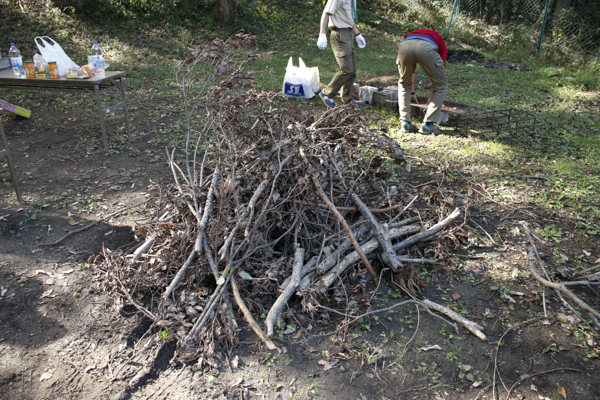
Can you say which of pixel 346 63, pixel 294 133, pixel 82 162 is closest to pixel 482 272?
pixel 294 133

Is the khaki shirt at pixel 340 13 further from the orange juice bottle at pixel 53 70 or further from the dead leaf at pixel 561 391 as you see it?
the dead leaf at pixel 561 391

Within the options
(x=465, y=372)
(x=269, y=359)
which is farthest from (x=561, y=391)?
(x=269, y=359)

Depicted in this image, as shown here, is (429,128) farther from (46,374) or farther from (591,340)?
(46,374)

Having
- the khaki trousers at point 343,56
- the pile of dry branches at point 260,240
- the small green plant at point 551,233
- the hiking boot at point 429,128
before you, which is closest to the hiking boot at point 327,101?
the khaki trousers at point 343,56

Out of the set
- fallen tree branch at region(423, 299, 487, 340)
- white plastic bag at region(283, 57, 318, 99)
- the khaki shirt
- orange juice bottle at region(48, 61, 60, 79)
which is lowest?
fallen tree branch at region(423, 299, 487, 340)

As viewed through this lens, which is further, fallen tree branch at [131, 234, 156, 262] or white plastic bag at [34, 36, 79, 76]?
white plastic bag at [34, 36, 79, 76]

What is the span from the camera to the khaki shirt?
20.6ft

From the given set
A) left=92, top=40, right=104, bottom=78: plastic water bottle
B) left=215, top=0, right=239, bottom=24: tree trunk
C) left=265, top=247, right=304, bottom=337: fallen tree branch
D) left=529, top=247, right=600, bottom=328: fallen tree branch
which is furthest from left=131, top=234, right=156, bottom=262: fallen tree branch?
left=215, top=0, right=239, bottom=24: tree trunk

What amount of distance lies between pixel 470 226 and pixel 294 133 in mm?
1987

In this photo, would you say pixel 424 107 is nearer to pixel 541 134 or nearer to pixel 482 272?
pixel 541 134

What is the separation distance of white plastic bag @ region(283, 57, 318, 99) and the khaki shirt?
3.41 feet

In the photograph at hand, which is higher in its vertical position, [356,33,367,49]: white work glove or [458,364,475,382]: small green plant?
[356,33,367,49]: white work glove

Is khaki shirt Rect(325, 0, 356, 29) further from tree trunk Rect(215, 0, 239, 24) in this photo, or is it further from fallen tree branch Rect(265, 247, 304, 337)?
tree trunk Rect(215, 0, 239, 24)

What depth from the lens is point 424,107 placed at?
6.39 meters
